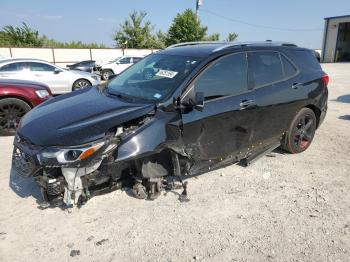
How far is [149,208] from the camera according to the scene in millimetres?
3641

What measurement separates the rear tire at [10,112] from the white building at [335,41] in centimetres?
3597

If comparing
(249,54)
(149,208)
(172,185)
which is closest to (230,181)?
(172,185)

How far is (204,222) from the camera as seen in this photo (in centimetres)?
341

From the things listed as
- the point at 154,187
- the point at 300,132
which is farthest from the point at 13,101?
the point at 300,132

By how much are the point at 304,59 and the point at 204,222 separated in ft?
10.8

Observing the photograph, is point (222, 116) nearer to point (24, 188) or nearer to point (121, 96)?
point (121, 96)

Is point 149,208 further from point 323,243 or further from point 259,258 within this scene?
point 323,243

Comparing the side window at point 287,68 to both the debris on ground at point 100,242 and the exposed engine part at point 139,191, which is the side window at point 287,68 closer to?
the exposed engine part at point 139,191

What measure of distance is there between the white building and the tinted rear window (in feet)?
111

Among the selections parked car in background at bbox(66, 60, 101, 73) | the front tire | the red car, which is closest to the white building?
parked car in background at bbox(66, 60, 101, 73)

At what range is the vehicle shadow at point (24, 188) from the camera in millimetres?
3902

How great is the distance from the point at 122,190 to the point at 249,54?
2445 millimetres

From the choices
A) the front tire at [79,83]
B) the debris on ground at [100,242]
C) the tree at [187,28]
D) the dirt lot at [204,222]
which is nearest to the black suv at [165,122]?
the dirt lot at [204,222]

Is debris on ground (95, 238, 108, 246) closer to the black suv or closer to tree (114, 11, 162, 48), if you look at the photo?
the black suv
